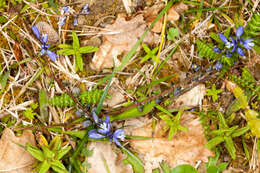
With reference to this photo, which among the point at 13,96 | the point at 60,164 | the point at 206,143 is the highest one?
the point at 13,96

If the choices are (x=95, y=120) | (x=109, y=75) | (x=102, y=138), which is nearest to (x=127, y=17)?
(x=109, y=75)

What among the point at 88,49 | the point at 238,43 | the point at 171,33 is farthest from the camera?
the point at 171,33

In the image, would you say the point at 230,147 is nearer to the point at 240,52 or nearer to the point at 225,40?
the point at 240,52

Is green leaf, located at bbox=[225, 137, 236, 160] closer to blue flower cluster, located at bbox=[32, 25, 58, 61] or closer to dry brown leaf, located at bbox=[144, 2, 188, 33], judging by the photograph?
dry brown leaf, located at bbox=[144, 2, 188, 33]

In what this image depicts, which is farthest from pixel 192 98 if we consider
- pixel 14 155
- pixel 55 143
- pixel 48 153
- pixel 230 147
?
pixel 14 155

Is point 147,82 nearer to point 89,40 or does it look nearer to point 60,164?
point 89,40

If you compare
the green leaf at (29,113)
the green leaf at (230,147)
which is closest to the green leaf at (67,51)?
the green leaf at (29,113)

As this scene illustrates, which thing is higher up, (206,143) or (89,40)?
(89,40)

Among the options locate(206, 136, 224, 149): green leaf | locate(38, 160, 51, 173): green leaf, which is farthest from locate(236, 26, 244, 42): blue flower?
locate(38, 160, 51, 173): green leaf
